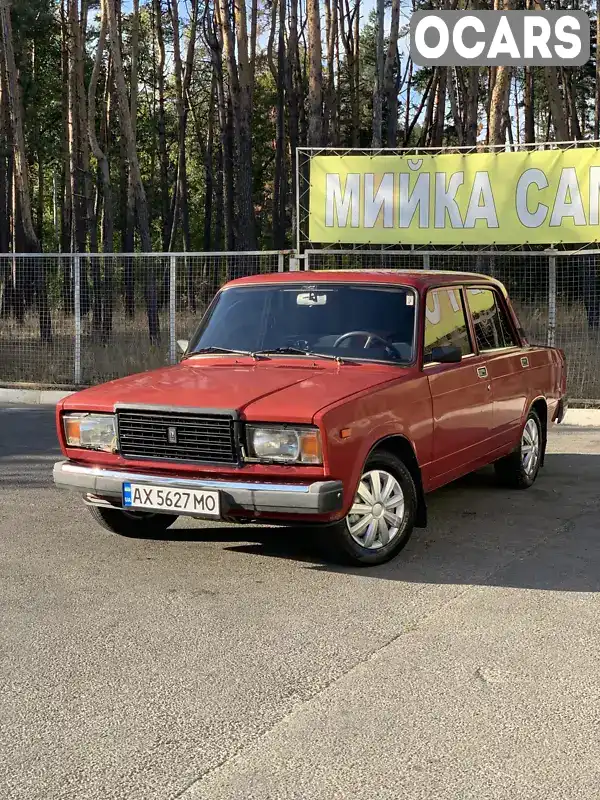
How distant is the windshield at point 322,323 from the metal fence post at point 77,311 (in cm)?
885

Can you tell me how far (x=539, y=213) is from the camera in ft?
43.9

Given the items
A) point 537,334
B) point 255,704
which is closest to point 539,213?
point 537,334

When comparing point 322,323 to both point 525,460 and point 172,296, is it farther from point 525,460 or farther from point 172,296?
point 172,296

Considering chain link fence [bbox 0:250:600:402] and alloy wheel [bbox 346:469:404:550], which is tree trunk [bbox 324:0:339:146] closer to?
chain link fence [bbox 0:250:600:402]

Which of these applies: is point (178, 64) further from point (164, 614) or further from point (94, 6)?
point (164, 614)

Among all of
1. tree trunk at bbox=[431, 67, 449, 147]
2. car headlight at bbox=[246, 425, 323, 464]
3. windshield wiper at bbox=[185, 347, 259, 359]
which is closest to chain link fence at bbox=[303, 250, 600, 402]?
windshield wiper at bbox=[185, 347, 259, 359]

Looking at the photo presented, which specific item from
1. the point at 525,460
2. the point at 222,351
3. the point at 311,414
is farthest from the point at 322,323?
the point at 525,460

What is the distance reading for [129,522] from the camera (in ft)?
21.4

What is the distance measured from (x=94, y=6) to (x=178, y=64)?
374cm

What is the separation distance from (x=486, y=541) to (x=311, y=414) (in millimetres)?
1918

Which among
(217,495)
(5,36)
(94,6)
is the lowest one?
(217,495)

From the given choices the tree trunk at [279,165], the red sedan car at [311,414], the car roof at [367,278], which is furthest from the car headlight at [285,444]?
the tree trunk at [279,165]

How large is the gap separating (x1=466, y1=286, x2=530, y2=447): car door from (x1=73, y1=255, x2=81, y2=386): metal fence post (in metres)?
8.95

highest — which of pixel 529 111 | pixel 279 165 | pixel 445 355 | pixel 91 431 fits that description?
Result: pixel 529 111
